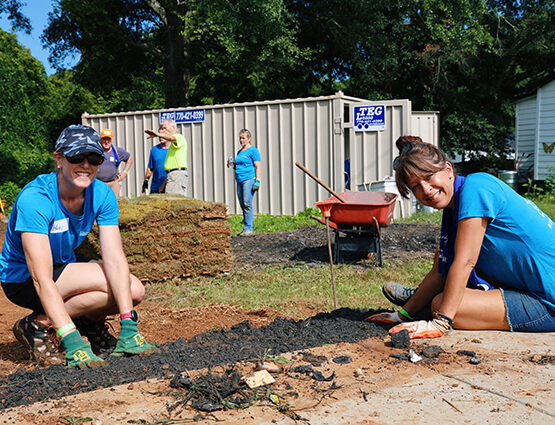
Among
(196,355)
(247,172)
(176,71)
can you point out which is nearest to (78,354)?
(196,355)

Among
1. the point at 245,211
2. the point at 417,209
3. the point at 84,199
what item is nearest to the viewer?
the point at 84,199

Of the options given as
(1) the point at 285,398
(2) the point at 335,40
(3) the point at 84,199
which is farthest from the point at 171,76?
(1) the point at 285,398

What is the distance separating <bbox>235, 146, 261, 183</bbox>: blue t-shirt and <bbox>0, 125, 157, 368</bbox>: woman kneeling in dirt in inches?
237

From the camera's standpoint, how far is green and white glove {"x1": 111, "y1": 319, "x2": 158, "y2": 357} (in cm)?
330

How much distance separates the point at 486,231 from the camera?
10.3 feet

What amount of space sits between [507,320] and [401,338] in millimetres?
693

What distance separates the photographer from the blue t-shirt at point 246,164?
9758 millimetres

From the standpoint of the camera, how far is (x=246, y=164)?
9.78 metres

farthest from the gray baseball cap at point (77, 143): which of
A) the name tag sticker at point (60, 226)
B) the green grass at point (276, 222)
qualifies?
the green grass at point (276, 222)

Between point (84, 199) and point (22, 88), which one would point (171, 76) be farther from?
point (84, 199)

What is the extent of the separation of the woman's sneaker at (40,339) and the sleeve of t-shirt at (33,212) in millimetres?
755

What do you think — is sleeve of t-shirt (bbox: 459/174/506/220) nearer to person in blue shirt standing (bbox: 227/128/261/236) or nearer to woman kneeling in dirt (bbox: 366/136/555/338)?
woman kneeling in dirt (bbox: 366/136/555/338)

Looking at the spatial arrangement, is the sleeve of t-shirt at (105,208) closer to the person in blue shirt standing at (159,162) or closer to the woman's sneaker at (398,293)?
the woman's sneaker at (398,293)

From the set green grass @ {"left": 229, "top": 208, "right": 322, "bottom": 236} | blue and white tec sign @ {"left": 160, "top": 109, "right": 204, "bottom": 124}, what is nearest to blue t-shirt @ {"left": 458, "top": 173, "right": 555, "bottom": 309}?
green grass @ {"left": 229, "top": 208, "right": 322, "bottom": 236}
